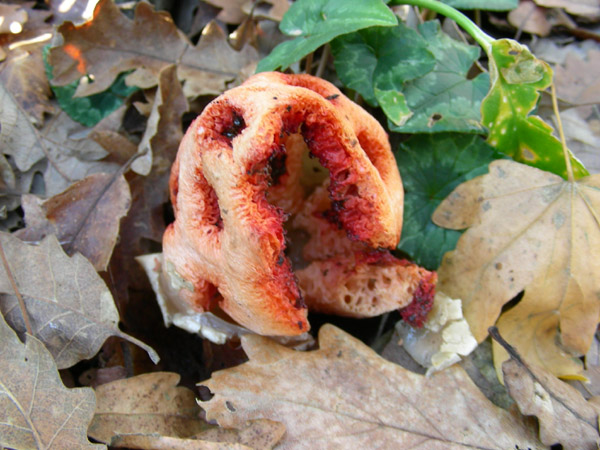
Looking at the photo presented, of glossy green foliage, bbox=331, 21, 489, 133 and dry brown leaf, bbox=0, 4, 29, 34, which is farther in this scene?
dry brown leaf, bbox=0, 4, 29, 34

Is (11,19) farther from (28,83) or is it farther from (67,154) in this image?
(67,154)

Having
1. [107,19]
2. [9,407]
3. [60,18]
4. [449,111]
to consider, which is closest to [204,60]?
[107,19]

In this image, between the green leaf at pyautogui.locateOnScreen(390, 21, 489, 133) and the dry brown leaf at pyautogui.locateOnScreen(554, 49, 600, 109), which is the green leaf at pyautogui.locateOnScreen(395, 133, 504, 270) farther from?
the dry brown leaf at pyautogui.locateOnScreen(554, 49, 600, 109)

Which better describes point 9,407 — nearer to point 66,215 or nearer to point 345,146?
point 66,215

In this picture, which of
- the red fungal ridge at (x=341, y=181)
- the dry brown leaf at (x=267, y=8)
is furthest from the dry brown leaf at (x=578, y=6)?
the red fungal ridge at (x=341, y=181)

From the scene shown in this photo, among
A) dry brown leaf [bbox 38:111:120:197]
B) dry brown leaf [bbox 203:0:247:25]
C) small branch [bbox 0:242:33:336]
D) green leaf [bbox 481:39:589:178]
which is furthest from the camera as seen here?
dry brown leaf [bbox 203:0:247:25]

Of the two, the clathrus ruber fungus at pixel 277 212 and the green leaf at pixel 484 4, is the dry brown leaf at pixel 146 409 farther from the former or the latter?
the green leaf at pixel 484 4

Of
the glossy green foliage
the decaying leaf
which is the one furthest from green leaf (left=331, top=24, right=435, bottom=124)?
the decaying leaf
